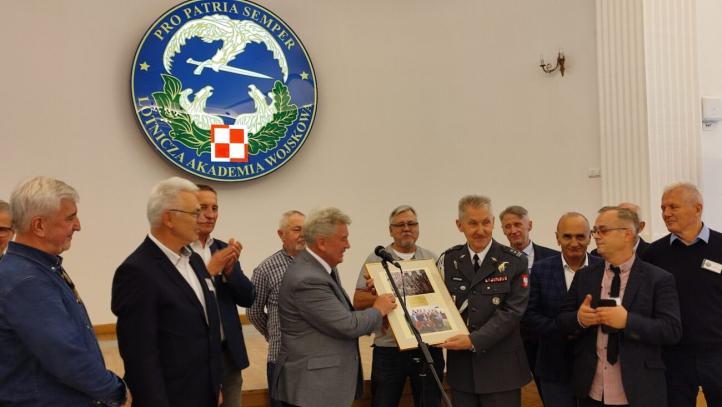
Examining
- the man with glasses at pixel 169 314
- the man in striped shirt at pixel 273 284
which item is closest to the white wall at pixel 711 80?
the man in striped shirt at pixel 273 284

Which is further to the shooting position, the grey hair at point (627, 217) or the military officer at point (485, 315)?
the military officer at point (485, 315)

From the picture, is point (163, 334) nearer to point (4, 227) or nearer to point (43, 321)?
point (43, 321)

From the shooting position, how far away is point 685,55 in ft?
18.0

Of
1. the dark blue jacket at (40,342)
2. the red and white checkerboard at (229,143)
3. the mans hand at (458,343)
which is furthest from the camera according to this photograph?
the red and white checkerboard at (229,143)

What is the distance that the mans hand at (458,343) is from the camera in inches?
119

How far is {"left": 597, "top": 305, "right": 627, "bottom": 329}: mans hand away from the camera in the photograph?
2828 millimetres

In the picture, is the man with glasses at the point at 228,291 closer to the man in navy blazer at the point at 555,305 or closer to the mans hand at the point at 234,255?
the mans hand at the point at 234,255

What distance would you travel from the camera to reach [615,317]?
2.83 meters

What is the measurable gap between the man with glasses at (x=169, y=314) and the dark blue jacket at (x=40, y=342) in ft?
0.65

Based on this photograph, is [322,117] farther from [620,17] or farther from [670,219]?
[670,219]

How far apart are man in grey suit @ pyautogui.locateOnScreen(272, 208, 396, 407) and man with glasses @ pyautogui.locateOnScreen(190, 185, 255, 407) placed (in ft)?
0.62

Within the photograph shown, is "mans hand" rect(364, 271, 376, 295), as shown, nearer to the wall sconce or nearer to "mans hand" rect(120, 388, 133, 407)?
"mans hand" rect(120, 388, 133, 407)

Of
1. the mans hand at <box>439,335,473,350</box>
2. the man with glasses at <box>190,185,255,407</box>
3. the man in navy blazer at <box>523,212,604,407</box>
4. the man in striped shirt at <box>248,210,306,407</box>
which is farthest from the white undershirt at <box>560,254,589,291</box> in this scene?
the man with glasses at <box>190,185,255,407</box>

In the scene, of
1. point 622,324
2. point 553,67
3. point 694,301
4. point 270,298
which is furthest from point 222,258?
point 553,67
